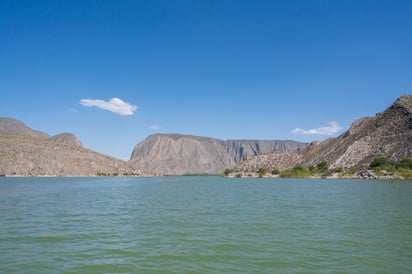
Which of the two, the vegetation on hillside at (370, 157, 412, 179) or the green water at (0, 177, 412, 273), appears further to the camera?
the vegetation on hillside at (370, 157, 412, 179)

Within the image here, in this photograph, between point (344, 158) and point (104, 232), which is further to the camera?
point (344, 158)

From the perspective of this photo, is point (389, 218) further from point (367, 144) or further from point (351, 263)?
point (367, 144)

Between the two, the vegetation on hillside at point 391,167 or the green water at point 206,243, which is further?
the vegetation on hillside at point 391,167

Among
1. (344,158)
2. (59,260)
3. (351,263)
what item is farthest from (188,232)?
(344,158)

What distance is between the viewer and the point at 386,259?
17328 millimetres

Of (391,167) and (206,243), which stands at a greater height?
(391,167)

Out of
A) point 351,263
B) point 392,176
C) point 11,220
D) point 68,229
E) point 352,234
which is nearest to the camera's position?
point 351,263

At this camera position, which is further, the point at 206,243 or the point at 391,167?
the point at 391,167

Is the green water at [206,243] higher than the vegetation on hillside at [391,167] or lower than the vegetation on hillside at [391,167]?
lower

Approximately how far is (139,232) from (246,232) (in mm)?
8412

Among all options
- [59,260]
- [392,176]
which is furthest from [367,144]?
[59,260]

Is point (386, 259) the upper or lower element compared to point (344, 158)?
lower

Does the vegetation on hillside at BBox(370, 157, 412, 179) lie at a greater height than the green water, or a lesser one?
greater

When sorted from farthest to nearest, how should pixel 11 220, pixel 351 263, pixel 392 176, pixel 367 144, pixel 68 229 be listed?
1. pixel 367 144
2. pixel 392 176
3. pixel 11 220
4. pixel 68 229
5. pixel 351 263
